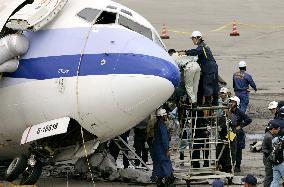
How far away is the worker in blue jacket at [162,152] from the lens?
65.3ft

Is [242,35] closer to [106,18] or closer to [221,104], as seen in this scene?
[221,104]

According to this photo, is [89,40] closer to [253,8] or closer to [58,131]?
[58,131]

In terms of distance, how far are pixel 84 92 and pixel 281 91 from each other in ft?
52.9

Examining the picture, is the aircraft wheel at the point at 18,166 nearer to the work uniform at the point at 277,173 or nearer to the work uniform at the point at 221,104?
the work uniform at the point at 221,104

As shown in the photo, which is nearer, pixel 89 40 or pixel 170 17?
pixel 89 40

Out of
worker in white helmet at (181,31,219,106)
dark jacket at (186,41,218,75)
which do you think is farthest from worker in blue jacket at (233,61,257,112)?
dark jacket at (186,41,218,75)

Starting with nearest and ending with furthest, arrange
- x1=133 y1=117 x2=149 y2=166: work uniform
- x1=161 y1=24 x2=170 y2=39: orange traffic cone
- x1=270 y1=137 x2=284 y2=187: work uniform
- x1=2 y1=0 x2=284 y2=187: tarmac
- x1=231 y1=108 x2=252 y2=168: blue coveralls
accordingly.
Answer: x1=270 y1=137 x2=284 y2=187: work uniform, x1=231 y1=108 x2=252 y2=168: blue coveralls, x1=133 y1=117 x2=149 y2=166: work uniform, x1=2 y1=0 x2=284 y2=187: tarmac, x1=161 y1=24 x2=170 y2=39: orange traffic cone

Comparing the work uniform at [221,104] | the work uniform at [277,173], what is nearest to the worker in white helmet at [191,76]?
the work uniform at [221,104]

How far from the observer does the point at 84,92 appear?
Result: 60.4 ft

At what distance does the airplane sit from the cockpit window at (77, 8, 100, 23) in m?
0.02

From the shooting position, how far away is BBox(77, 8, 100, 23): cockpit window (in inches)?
753

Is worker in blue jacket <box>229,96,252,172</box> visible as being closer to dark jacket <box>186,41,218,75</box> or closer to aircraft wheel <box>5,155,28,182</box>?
dark jacket <box>186,41,218,75</box>

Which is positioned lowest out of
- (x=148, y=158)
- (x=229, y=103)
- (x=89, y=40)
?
(x=148, y=158)

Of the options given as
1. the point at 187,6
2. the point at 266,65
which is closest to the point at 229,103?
the point at 266,65
